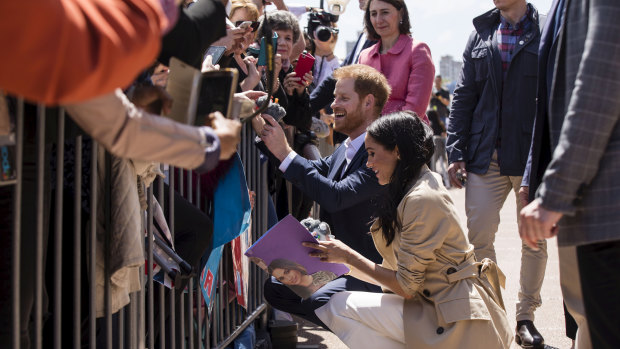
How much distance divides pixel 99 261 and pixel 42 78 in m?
1.27

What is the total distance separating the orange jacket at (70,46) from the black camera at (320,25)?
21.2 ft

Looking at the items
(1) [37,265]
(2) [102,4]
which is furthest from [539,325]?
(2) [102,4]

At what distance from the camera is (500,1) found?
4.95m

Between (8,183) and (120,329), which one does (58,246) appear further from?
(120,329)

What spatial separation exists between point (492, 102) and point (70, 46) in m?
3.95

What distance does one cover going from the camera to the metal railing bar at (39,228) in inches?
86.2

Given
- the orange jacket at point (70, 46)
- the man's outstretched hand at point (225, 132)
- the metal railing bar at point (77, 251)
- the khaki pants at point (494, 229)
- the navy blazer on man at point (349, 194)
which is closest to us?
the orange jacket at point (70, 46)

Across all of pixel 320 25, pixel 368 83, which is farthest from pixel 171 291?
pixel 320 25

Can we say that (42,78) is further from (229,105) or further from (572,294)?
(572,294)

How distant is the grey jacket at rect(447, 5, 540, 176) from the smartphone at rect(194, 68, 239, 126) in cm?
296

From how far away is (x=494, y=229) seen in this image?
4922 mm

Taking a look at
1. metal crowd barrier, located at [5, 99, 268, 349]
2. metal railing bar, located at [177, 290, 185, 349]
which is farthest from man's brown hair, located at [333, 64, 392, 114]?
metal railing bar, located at [177, 290, 185, 349]

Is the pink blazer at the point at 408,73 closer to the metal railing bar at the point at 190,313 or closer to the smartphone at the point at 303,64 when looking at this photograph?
the smartphone at the point at 303,64

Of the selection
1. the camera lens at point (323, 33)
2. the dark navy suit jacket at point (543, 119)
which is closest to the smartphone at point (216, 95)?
the dark navy suit jacket at point (543, 119)
